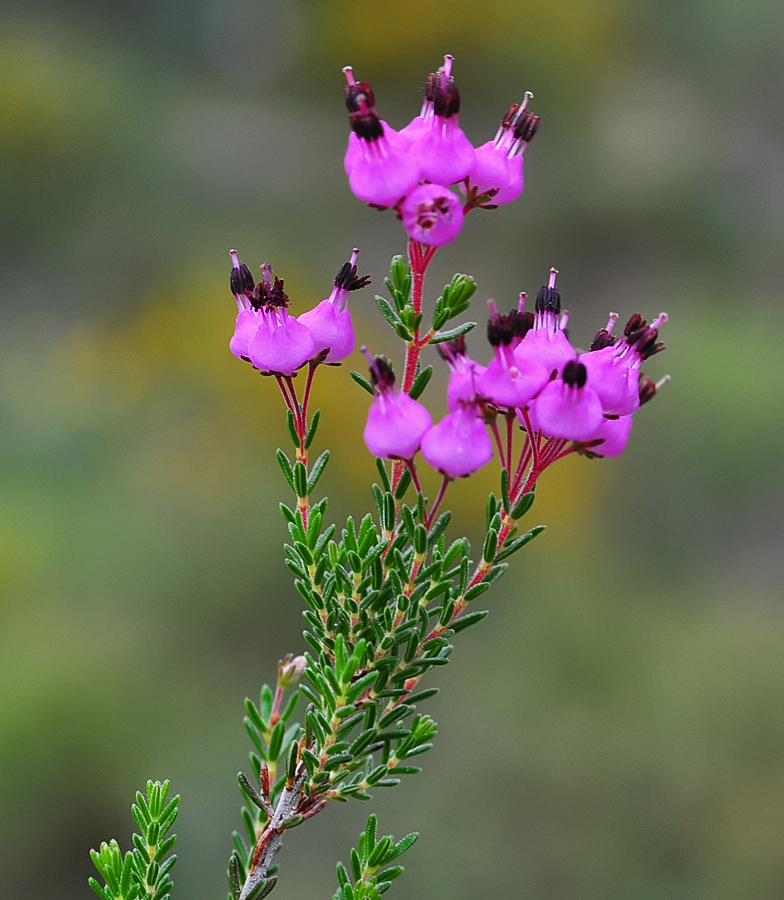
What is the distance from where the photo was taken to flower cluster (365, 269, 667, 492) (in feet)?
4.35

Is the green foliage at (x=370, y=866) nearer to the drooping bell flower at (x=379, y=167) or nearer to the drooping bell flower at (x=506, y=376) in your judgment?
the drooping bell flower at (x=506, y=376)

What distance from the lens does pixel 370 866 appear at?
165cm

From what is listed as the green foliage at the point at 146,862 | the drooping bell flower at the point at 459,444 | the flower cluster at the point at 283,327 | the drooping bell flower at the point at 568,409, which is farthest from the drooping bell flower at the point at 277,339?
the green foliage at the point at 146,862

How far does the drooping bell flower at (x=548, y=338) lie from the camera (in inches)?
54.8

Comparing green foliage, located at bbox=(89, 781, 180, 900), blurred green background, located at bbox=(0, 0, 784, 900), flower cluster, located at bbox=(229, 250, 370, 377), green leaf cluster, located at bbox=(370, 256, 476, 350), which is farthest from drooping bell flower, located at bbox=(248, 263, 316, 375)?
blurred green background, located at bbox=(0, 0, 784, 900)

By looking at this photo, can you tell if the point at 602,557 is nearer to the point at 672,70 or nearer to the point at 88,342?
the point at 88,342

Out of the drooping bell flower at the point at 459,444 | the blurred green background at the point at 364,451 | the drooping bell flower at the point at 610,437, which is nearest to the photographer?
the drooping bell flower at the point at 459,444

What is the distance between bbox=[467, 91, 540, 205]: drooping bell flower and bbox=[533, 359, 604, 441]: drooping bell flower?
34 cm

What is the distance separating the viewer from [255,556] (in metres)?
8.47

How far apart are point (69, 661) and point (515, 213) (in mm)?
9765

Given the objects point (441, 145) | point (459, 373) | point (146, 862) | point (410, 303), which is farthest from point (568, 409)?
point (146, 862)

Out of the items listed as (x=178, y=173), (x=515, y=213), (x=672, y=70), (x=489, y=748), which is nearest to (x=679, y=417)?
(x=515, y=213)

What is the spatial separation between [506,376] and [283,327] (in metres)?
0.37

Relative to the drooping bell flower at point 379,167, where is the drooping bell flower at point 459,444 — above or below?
below
